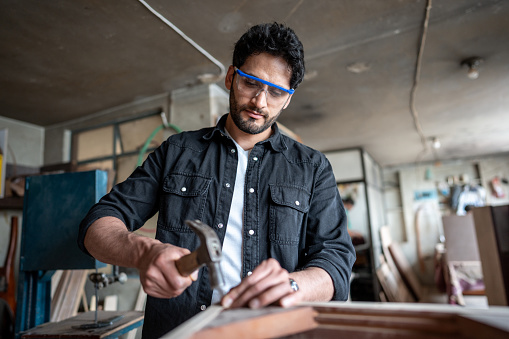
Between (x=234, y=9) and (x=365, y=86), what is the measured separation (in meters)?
2.00

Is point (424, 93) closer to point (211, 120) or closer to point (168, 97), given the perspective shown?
point (211, 120)

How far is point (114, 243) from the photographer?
0.99 meters

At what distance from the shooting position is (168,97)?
364 centimetres

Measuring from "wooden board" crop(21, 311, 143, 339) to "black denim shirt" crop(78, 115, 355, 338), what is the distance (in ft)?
2.49

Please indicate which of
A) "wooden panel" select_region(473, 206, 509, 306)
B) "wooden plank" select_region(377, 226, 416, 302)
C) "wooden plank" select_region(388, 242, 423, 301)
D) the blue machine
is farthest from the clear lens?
"wooden plank" select_region(388, 242, 423, 301)

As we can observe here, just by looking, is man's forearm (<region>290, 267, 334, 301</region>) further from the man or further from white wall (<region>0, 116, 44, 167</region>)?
white wall (<region>0, 116, 44, 167</region>)

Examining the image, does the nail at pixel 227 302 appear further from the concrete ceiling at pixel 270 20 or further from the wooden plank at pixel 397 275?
the wooden plank at pixel 397 275

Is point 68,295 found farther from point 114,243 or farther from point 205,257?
point 205,257

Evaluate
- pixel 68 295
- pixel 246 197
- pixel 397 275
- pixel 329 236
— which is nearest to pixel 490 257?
pixel 329 236

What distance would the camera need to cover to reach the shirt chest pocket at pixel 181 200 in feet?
4.08

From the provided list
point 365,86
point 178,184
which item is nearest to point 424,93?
point 365,86

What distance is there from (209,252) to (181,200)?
1.86ft

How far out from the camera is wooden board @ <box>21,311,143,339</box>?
1708mm

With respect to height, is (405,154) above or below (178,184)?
above
